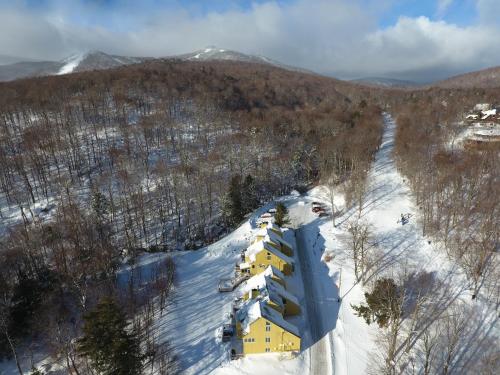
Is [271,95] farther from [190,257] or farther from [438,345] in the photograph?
[438,345]

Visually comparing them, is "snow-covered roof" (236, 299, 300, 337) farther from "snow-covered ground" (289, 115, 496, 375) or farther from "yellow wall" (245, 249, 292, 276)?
"yellow wall" (245, 249, 292, 276)

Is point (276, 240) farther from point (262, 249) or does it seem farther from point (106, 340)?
point (106, 340)

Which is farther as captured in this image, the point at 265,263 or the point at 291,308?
the point at 265,263

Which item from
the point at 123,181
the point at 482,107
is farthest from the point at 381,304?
the point at 482,107

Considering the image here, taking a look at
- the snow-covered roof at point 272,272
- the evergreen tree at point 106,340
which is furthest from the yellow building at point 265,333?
the evergreen tree at point 106,340

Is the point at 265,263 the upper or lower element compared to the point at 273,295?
lower

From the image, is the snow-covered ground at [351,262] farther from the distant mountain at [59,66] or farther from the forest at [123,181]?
the distant mountain at [59,66]
